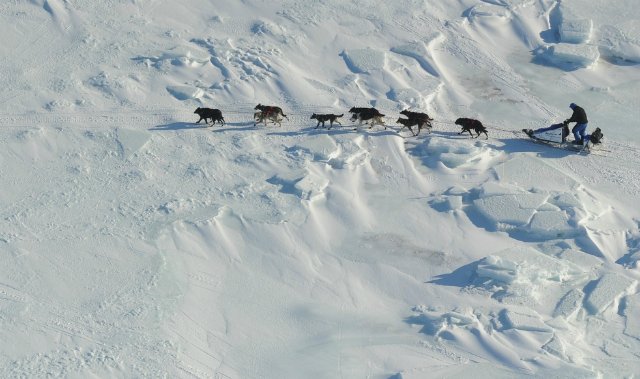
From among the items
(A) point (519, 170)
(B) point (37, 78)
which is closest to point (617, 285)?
Result: (A) point (519, 170)

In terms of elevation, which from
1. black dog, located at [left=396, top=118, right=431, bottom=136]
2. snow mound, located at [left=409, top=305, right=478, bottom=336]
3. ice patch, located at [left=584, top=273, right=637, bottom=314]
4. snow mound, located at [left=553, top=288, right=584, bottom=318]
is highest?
black dog, located at [left=396, top=118, right=431, bottom=136]

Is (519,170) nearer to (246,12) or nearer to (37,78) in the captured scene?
(246,12)

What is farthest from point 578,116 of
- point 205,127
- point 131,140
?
point 131,140

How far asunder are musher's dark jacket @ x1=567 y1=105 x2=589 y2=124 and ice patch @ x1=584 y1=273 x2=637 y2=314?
3.37 meters

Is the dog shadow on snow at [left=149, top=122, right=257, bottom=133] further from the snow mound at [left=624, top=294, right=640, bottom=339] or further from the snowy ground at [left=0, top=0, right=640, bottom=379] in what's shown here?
the snow mound at [left=624, top=294, right=640, bottom=339]

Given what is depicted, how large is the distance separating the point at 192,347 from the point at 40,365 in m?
2.06

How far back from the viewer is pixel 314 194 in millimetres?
14281

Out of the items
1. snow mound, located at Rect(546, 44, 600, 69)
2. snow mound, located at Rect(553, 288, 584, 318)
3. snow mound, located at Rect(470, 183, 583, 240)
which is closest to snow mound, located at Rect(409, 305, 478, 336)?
snow mound, located at Rect(553, 288, 584, 318)

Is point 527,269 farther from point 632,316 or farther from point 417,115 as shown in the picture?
point 417,115

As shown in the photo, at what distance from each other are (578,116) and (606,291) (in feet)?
12.5

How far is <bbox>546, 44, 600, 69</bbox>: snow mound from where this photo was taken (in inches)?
703

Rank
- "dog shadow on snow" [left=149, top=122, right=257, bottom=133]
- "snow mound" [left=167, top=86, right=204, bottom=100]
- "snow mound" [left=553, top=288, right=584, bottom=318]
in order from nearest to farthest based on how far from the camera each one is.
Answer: "snow mound" [left=553, top=288, right=584, bottom=318] < "dog shadow on snow" [left=149, top=122, right=257, bottom=133] < "snow mound" [left=167, top=86, right=204, bottom=100]

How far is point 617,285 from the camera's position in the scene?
42.8 feet

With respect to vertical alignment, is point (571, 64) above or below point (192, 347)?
above
